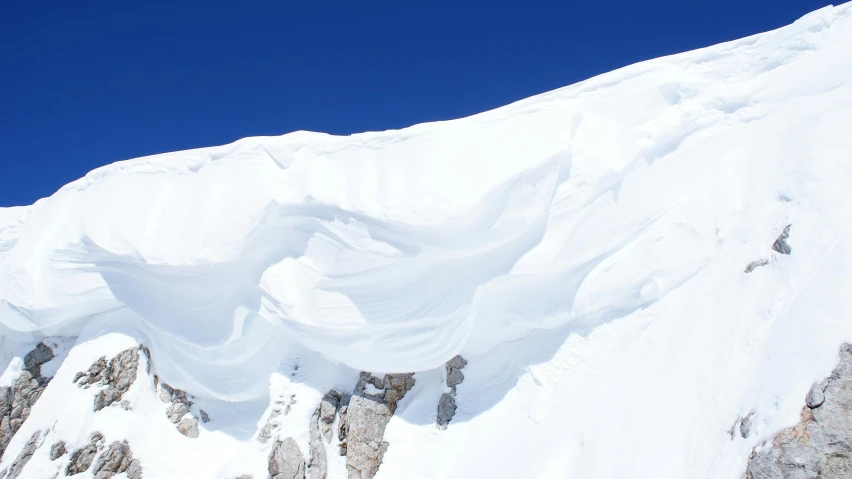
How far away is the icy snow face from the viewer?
1163 cm

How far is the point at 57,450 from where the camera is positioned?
1448cm

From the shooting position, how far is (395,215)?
47.0ft

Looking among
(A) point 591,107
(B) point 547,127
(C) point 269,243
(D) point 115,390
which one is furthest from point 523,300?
(D) point 115,390

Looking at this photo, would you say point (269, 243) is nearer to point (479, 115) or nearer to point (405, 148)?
point (405, 148)

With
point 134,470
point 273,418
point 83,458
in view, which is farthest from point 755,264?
point 83,458

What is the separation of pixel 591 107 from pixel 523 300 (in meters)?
6.88

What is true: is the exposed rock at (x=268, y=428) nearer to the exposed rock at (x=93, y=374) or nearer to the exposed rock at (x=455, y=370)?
the exposed rock at (x=455, y=370)

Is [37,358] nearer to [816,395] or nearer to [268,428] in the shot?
[268,428]

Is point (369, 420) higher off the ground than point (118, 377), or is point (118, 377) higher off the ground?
point (118, 377)

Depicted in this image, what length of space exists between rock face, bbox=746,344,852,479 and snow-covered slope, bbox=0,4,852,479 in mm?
267

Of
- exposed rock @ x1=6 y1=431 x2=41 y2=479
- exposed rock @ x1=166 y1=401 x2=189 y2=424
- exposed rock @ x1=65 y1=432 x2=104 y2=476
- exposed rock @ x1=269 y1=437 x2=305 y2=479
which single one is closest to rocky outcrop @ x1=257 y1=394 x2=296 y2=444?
exposed rock @ x1=269 y1=437 x2=305 y2=479

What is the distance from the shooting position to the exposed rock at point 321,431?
12.5 meters

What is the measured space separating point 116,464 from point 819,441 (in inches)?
649

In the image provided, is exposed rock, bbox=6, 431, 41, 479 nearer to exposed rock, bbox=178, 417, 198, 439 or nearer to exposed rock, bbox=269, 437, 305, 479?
exposed rock, bbox=178, 417, 198, 439
